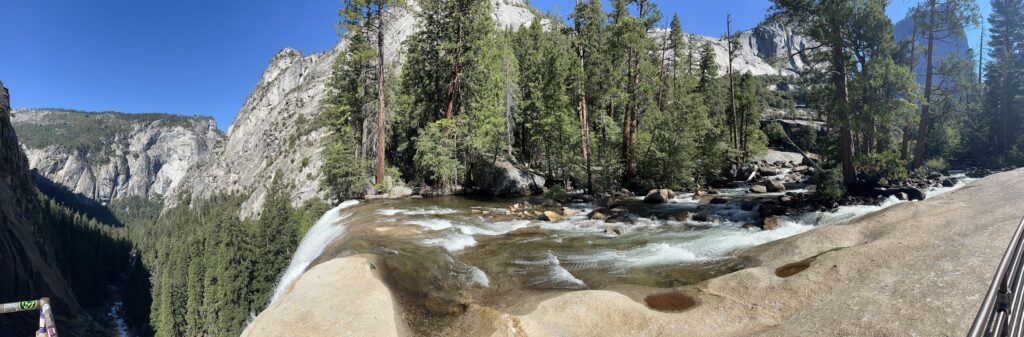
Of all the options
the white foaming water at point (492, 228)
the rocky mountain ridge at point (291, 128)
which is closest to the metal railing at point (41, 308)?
the white foaming water at point (492, 228)

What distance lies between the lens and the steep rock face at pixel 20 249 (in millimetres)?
59031

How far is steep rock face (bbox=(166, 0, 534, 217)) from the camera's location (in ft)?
336

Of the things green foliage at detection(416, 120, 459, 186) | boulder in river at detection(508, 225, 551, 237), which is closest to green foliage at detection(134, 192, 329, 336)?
green foliage at detection(416, 120, 459, 186)

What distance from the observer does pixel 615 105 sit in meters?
29.5

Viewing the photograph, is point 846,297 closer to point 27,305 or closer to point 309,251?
point 309,251

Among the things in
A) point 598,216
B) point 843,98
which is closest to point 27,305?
point 598,216

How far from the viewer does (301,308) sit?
6.30m

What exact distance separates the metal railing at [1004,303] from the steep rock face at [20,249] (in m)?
82.1

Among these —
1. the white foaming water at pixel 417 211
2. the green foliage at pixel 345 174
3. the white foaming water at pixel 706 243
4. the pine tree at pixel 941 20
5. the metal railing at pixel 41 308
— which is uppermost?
the pine tree at pixel 941 20

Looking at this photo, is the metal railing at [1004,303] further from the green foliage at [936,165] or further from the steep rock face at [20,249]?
the steep rock face at [20,249]

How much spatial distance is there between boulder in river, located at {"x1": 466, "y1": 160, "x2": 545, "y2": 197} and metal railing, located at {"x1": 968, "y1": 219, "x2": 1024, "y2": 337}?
77.6 feet

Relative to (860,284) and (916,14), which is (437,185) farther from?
(916,14)

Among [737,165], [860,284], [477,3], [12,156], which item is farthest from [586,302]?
[12,156]

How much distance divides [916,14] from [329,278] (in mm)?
29493
